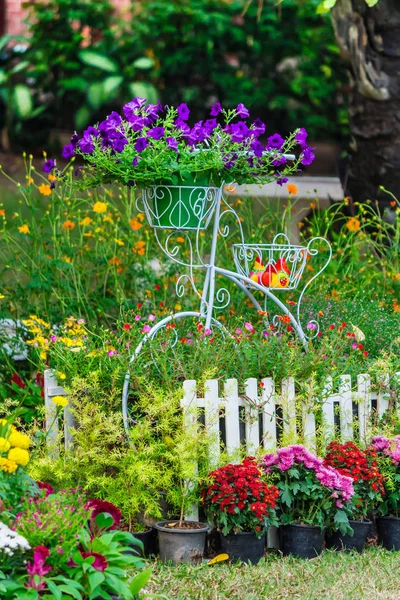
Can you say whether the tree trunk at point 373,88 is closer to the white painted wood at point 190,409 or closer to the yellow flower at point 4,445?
the white painted wood at point 190,409

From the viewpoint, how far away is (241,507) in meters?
3.45

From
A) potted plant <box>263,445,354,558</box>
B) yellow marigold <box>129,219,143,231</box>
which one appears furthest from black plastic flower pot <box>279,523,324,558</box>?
yellow marigold <box>129,219,143,231</box>

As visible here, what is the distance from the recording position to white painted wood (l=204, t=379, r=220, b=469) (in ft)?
12.0

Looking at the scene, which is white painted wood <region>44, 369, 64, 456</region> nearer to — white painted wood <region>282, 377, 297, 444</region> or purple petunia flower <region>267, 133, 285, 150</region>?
white painted wood <region>282, 377, 297, 444</region>

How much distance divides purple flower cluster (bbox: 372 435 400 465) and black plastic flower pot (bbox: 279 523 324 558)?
472 mm

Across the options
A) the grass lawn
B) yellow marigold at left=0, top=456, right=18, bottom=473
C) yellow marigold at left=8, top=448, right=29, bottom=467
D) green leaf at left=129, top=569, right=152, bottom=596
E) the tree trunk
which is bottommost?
the grass lawn

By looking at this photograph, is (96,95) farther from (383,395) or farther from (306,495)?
(306,495)

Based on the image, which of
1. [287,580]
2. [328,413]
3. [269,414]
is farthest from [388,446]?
[287,580]

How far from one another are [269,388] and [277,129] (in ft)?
31.1

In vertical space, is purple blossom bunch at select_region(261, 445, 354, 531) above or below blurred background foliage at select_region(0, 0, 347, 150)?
below

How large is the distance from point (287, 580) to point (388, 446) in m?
0.83

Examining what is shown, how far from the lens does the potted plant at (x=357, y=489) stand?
374cm

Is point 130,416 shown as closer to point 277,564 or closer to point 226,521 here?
point 226,521

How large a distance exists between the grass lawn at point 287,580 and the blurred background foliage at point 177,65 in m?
9.51
